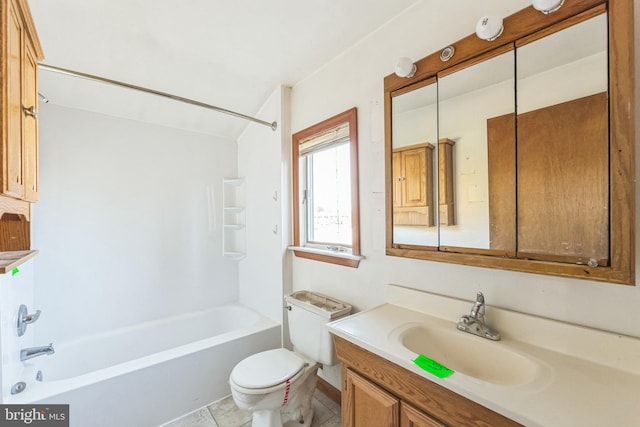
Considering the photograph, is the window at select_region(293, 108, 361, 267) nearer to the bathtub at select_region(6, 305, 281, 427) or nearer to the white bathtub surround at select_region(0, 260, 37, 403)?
the bathtub at select_region(6, 305, 281, 427)

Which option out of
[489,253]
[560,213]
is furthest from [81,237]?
[560,213]

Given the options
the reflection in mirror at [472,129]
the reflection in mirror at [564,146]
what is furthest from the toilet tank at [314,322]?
the reflection in mirror at [564,146]

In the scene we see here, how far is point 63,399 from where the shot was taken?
144 centimetres

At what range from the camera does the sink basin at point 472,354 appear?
934 mm

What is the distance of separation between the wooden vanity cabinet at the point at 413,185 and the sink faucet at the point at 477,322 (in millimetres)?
405

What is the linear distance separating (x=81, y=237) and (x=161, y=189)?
0.71 metres

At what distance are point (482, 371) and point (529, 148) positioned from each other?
0.89 meters

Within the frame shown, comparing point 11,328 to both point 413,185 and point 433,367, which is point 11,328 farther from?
point 413,185

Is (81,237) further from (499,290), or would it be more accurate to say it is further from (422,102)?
(499,290)

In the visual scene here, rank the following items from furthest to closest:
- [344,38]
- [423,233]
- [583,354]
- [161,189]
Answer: [161,189] < [344,38] < [423,233] < [583,354]

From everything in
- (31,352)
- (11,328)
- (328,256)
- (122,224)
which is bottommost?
(31,352)

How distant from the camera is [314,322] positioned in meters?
1.70

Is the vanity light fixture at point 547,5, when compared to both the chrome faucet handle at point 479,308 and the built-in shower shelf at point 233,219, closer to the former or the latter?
the chrome faucet handle at point 479,308

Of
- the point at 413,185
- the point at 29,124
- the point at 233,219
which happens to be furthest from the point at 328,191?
the point at 29,124
